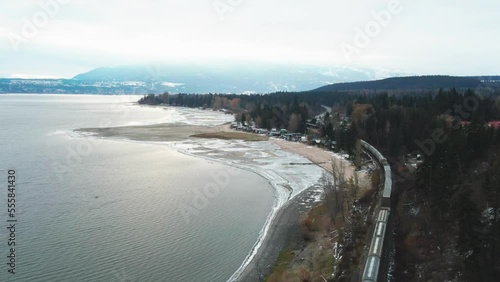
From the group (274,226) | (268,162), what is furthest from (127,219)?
(268,162)

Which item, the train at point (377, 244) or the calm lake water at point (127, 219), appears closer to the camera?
the train at point (377, 244)

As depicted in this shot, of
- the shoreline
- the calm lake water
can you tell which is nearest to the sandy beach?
the shoreline

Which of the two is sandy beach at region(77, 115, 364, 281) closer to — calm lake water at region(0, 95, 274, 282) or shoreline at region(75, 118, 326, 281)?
shoreline at region(75, 118, 326, 281)

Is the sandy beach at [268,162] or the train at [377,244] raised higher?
the train at [377,244]

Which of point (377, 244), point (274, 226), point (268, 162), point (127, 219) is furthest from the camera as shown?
point (268, 162)

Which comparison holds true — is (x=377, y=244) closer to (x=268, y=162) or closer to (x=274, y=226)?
(x=274, y=226)

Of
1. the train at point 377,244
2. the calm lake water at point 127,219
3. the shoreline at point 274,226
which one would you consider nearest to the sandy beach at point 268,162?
the shoreline at point 274,226

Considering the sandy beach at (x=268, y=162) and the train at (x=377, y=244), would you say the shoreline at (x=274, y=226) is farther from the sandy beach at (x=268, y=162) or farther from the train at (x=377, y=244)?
the train at (x=377, y=244)

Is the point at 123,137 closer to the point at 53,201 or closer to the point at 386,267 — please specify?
the point at 53,201
